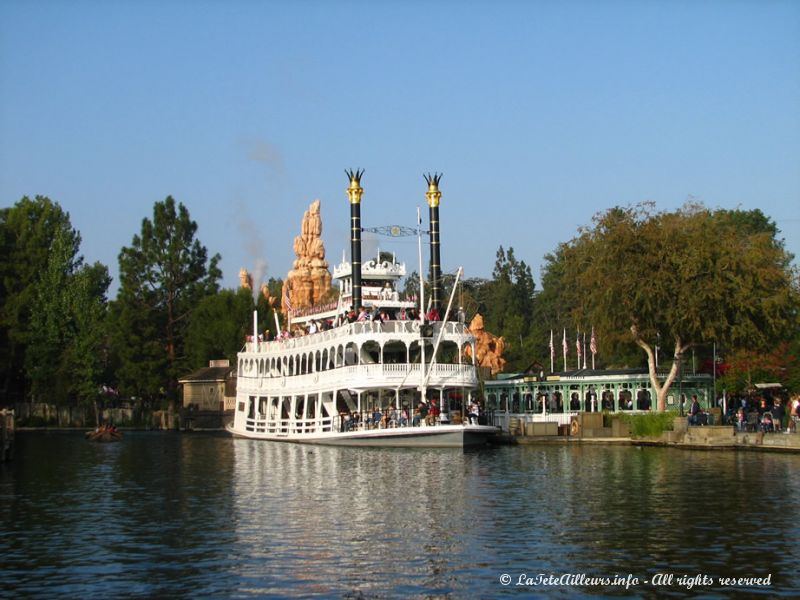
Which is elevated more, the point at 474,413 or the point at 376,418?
the point at 474,413

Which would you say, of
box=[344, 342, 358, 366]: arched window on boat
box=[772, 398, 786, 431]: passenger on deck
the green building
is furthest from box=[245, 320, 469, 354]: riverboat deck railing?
box=[772, 398, 786, 431]: passenger on deck

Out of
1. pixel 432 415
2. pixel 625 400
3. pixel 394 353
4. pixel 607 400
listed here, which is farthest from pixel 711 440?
pixel 394 353

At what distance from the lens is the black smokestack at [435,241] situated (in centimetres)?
5944

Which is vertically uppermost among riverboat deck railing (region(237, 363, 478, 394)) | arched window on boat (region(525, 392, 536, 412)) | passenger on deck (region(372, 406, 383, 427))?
riverboat deck railing (region(237, 363, 478, 394))

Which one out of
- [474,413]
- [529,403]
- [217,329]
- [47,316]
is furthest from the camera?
[217,329]

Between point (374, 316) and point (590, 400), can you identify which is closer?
point (374, 316)

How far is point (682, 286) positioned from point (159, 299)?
5658 centimetres

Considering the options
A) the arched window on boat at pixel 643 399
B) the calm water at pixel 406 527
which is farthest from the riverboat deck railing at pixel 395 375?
the arched window on boat at pixel 643 399

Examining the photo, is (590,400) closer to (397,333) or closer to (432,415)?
(432,415)

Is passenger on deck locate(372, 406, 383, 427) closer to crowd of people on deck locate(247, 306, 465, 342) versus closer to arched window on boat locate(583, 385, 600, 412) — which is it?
crowd of people on deck locate(247, 306, 465, 342)

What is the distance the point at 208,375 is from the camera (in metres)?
87.7

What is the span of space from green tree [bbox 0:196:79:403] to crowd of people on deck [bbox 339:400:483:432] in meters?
44.1

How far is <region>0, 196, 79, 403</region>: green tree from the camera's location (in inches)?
3403

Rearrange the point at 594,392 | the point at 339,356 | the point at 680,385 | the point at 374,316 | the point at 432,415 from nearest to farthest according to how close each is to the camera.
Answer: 1. the point at 432,415
2. the point at 374,316
3. the point at 680,385
4. the point at 339,356
5. the point at 594,392
